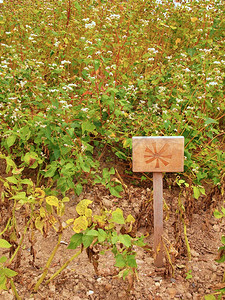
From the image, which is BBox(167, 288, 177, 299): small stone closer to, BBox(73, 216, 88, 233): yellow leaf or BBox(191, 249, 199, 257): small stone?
BBox(191, 249, 199, 257): small stone

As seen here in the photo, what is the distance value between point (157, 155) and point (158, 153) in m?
0.01

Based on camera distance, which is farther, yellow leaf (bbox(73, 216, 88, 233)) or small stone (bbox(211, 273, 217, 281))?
small stone (bbox(211, 273, 217, 281))

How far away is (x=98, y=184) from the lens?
2725 millimetres

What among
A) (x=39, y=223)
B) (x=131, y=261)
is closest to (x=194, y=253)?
(x=131, y=261)

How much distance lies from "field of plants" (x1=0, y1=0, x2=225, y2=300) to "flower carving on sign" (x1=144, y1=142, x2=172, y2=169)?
0.35 m

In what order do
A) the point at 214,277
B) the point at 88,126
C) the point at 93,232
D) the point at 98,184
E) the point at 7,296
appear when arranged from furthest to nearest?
the point at 98,184
the point at 88,126
the point at 214,277
the point at 7,296
the point at 93,232

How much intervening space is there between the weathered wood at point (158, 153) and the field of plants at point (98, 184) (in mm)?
325

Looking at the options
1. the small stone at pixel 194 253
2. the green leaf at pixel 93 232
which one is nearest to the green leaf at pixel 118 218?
the green leaf at pixel 93 232

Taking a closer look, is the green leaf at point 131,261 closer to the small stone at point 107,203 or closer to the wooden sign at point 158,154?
the wooden sign at point 158,154

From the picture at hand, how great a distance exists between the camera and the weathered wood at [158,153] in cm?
181

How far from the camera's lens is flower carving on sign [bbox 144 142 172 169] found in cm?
182

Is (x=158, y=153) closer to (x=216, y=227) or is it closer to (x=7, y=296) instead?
(x=216, y=227)

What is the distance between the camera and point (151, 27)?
13.1 ft

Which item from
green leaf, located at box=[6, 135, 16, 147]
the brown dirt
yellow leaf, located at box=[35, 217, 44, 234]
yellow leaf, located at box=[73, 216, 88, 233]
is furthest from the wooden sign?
green leaf, located at box=[6, 135, 16, 147]
